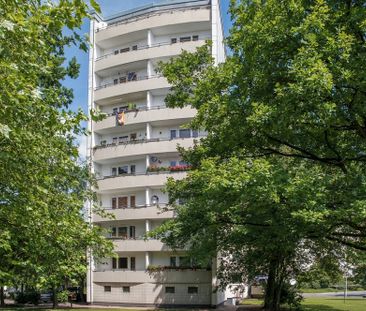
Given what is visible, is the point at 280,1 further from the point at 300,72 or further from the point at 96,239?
the point at 96,239

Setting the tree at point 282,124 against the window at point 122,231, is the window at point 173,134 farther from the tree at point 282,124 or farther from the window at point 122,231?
the tree at point 282,124

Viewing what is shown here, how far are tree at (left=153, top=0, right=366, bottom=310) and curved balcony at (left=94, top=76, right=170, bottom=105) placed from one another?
25.2m

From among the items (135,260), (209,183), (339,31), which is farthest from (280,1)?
(135,260)

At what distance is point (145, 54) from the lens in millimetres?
43344

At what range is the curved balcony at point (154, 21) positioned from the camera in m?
42.5

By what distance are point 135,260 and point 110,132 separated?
470 inches

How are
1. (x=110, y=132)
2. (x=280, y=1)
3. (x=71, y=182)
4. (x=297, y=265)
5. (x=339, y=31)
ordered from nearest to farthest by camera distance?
1. (x=339, y=31)
2. (x=71, y=182)
3. (x=280, y=1)
4. (x=297, y=265)
5. (x=110, y=132)

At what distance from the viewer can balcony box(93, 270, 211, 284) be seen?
127 feet

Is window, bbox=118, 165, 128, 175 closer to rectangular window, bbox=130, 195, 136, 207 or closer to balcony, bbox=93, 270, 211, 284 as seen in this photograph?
Answer: rectangular window, bbox=130, 195, 136, 207

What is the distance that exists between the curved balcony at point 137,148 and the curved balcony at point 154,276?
9.88 m

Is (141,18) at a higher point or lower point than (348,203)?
higher

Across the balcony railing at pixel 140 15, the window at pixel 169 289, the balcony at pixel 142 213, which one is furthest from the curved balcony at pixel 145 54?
the window at pixel 169 289

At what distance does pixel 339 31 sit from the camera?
39.7ft

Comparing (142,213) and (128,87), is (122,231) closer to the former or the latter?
(142,213)
